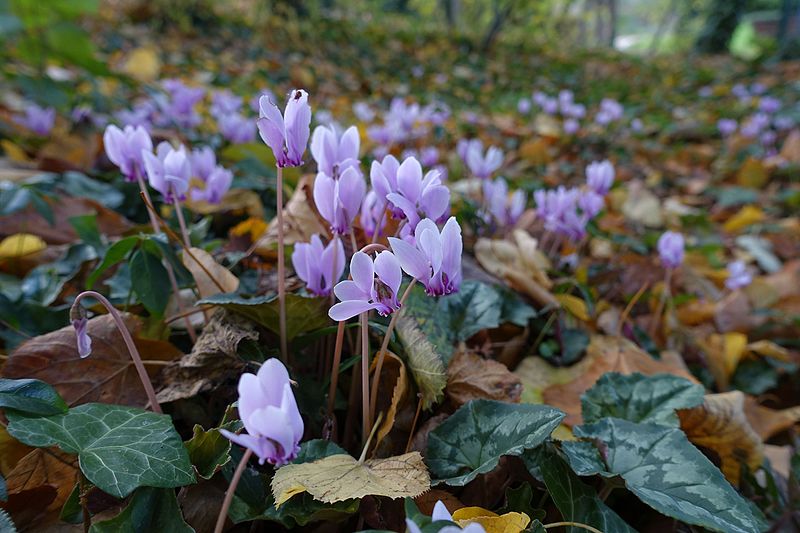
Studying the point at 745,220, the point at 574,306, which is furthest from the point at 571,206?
the point at 745,220

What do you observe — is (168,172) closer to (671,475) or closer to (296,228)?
(296,228)

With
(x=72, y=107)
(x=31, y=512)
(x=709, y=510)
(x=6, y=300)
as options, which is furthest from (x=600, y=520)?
(x=72, y=107)

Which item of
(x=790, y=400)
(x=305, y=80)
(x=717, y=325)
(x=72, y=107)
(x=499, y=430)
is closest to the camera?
(x=499, y=430)

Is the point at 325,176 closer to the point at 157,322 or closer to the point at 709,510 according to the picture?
the point at 157,322

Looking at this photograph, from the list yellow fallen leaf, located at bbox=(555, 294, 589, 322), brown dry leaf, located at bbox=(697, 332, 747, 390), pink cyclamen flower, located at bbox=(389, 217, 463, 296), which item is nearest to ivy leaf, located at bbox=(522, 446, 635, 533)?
pink cyclamen flower, located at bbox=(389, 217, 463, 296)

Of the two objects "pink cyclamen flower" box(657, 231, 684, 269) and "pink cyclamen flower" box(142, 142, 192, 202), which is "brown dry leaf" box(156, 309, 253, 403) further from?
"pink cyclamen flower" box(657, 231, 684, 269)

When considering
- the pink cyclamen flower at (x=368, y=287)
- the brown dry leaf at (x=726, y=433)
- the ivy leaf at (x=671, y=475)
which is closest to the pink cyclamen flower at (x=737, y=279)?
the brown dry leaf at (x=726, y=433)

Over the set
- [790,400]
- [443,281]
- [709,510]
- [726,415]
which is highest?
[443,281]
